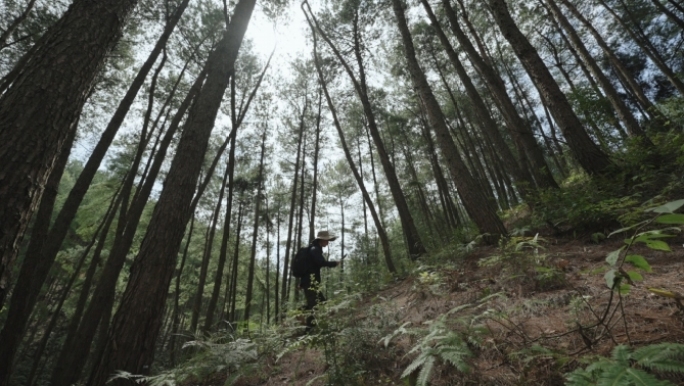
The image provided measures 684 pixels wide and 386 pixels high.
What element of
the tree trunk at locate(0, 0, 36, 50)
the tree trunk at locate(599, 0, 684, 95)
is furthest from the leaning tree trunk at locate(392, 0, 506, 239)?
the tree trunk at locate(599, 0, 684, 95)

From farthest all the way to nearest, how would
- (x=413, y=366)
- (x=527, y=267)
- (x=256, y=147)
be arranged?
(x=256, y=147) < (x=527, y=267) < (x=413, y=366)

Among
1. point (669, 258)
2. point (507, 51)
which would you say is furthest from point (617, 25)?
point (669, 258)

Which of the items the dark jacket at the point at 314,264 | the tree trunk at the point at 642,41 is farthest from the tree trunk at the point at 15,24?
the tree trunk at the point at 642,41

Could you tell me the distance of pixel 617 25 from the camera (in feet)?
45.7

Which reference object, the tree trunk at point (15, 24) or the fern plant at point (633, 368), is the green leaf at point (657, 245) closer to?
the fern plant at point (633, 368)

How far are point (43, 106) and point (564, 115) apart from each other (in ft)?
23.3

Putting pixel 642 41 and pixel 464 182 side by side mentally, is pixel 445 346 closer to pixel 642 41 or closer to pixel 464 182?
pixel 464 182

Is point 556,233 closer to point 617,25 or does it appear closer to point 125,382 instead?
point 125,382

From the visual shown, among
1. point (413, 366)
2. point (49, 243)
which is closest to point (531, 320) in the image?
point (413, 366)

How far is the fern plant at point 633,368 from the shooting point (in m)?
1.12

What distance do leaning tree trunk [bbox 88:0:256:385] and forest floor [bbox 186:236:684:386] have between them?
1.08 m

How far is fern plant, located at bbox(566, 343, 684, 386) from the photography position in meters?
1.12

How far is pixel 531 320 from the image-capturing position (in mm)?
2414

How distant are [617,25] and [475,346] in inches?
729
